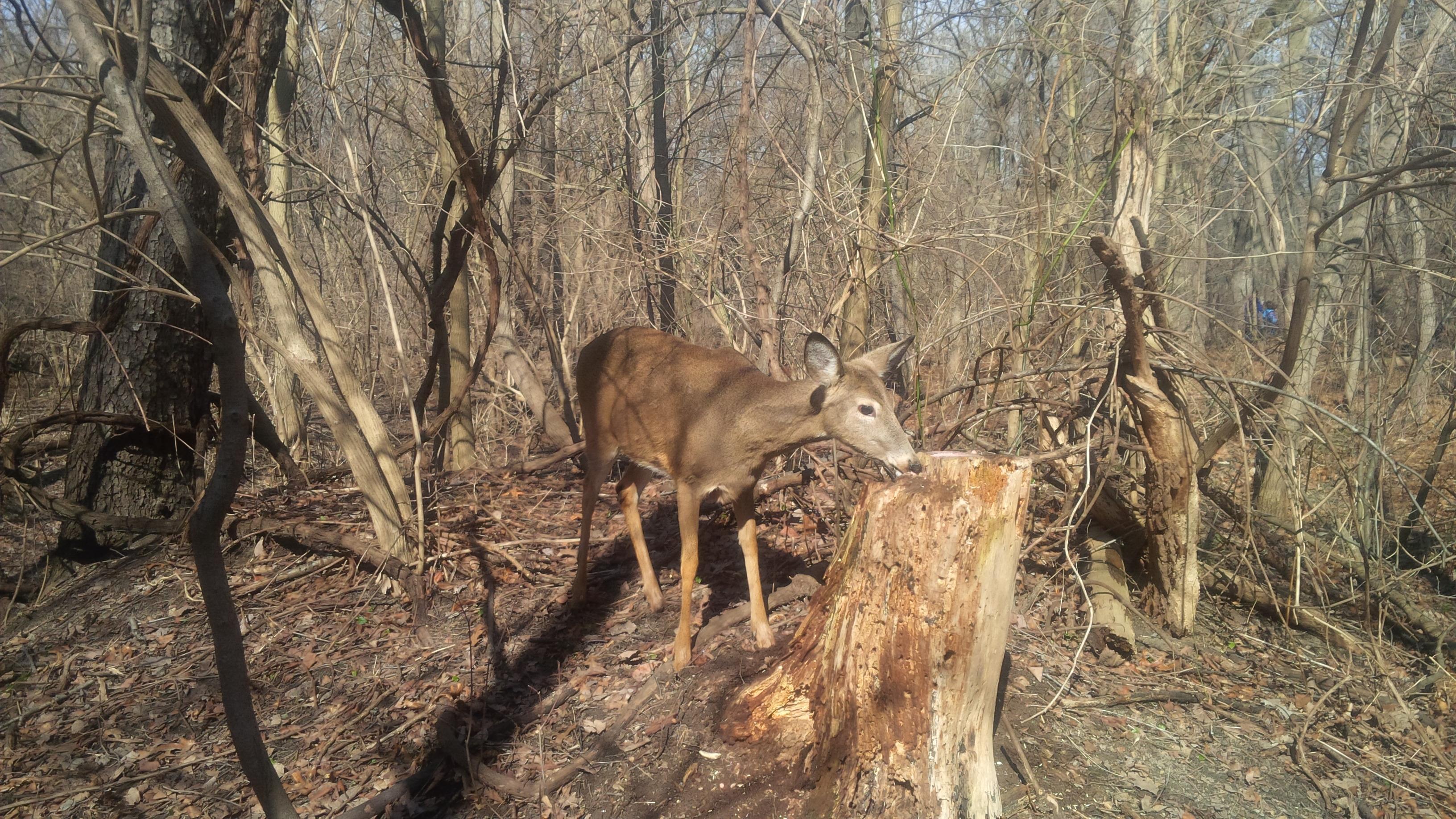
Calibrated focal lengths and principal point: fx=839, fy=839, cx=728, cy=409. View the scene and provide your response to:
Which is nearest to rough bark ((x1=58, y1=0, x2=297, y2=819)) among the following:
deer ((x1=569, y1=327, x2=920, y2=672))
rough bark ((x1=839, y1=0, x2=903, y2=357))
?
deer ((x1=569, y1=327, x2=920, y2=672))

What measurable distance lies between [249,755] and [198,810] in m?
2.09

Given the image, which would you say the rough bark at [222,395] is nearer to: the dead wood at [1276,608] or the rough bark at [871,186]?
the rough bark at [871,186]

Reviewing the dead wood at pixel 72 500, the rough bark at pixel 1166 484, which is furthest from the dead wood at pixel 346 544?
the rough bark at pixel 1166 484

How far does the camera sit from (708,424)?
575cm

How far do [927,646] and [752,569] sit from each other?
187 cm

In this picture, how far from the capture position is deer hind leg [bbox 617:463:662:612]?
6.19 meters

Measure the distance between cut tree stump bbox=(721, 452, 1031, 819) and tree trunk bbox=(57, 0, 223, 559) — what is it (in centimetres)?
564

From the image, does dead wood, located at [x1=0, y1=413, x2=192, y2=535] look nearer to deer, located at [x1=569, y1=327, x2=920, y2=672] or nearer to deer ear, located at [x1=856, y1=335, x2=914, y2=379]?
deer, located at [x1=569, y1=327, x2=920, y2=672]

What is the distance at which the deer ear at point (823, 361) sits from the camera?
5.23m

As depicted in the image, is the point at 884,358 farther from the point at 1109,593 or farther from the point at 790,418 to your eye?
the point at 1109,593

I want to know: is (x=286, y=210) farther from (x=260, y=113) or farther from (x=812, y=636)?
(x=812, y=636)

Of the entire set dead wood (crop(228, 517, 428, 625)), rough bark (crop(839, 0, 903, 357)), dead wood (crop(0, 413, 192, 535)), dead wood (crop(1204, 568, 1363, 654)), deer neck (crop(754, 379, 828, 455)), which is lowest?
dead wood (crop(1204, 568, 1363, 654))

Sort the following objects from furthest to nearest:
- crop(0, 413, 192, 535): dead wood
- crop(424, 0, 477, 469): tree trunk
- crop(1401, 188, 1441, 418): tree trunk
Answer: crop(424, 0, 477, 469): tree trunk
crop(1401, 188, 1441, 418): tree trunk
crop(0, 413, 192, 535): dead wood

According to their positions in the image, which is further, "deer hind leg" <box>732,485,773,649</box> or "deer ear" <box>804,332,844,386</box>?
"deer hind leg" <box>732,485,773,649</box>
